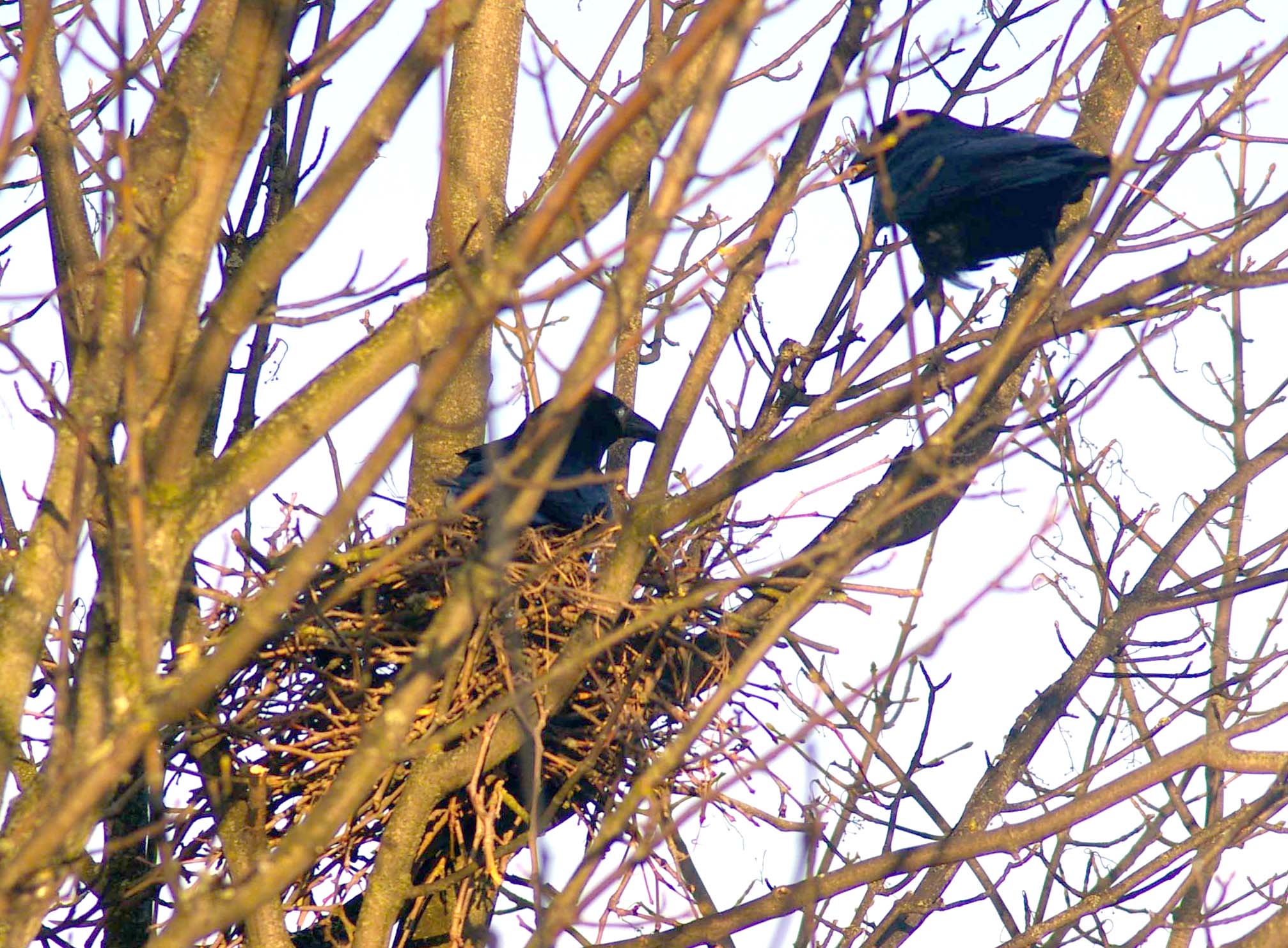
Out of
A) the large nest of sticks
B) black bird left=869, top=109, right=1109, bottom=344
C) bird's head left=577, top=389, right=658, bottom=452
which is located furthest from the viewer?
bird's head left=577, top=389, right=658, bottom=452

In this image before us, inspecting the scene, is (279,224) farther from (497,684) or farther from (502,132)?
(502,132)

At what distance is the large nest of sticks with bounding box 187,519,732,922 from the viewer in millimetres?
3701

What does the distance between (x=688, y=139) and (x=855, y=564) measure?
1535mm

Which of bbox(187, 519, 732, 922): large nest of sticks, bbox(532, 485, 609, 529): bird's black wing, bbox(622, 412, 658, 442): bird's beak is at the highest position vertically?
bbox(622, 412, 658, 442): bird's beak

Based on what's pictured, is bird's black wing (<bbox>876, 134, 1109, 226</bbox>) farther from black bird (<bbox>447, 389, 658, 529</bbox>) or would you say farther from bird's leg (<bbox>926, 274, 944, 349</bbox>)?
black bird (<bbox>447, 389, 658, 529</bbox>)

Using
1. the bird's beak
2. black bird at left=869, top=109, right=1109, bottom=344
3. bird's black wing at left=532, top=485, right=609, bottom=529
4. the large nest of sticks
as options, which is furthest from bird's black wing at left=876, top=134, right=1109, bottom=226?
the large nest of sticks

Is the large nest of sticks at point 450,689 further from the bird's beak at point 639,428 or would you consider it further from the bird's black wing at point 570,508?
the bird's beak at point 639,428

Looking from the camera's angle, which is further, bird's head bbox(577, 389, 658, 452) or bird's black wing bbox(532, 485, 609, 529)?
bird's head bbox(577, 389, 658, 452)

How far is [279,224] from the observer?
2537mm

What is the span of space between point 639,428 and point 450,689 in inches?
80.9

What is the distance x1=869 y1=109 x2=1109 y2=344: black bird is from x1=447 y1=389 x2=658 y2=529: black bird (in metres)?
1.21

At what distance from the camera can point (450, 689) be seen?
137 inches

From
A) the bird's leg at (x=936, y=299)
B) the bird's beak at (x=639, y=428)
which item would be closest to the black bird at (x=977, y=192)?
the bird's leg at (x=936, y=299)

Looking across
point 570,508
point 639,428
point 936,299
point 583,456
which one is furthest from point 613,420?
point 936,299
